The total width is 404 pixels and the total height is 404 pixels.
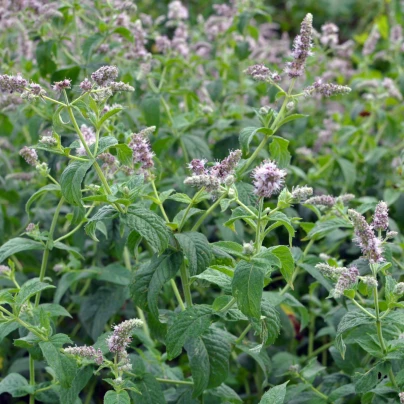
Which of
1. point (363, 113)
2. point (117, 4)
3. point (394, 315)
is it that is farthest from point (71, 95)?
point (394, 315)

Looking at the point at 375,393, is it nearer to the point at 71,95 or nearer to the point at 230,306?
the point at 230,306

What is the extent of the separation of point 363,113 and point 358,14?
148 inches

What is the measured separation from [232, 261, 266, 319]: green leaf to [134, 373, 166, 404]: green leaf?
454 mm

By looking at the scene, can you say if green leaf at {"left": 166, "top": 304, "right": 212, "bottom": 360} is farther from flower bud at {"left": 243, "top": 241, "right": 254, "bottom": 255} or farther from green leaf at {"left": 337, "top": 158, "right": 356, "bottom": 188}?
green leaf at {"left": 337, "top": 158, "right": 356, "bottom": 188}

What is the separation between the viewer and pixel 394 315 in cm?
189

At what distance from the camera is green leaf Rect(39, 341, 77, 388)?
6.00ft

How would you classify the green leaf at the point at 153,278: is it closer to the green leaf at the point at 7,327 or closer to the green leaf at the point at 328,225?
the green leaf at the point at 7,327

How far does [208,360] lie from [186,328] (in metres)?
0.19

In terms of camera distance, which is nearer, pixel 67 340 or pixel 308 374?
pixel 67 340

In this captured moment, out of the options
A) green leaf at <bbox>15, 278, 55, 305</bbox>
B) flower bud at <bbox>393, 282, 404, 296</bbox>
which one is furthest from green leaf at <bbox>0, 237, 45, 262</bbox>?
flower bud at <bbox>393, 282, 404, 296</bbox>

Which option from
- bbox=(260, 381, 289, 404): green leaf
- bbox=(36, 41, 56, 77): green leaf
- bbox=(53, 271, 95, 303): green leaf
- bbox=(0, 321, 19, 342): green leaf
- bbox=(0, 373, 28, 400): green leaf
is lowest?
bbox=(0, 373, 28, 400): green leaf

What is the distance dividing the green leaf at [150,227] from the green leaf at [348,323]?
0.52 metres

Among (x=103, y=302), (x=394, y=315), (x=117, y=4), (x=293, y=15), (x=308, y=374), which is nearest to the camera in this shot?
(x=394, y=315)

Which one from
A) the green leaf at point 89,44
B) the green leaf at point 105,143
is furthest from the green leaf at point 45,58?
the green leaf at point 105,143
